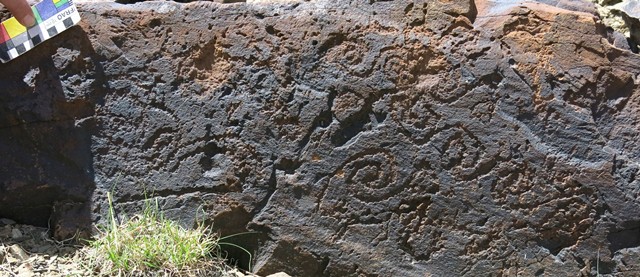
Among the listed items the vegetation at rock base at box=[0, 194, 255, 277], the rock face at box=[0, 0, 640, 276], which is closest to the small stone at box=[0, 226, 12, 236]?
the vegetation at rock base at box=[0, 194, 255, 277]

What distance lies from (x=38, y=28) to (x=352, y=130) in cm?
115

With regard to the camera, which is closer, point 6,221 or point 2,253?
point 2,253

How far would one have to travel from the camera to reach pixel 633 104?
9.70 ft

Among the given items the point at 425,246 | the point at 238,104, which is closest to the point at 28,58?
the point at 238,104

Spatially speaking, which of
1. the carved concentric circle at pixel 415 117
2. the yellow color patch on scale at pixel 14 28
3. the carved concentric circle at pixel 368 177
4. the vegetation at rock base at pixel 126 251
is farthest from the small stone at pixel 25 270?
the carved concentric circle at pixel 415 117

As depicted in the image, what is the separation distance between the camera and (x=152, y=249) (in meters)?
2.91

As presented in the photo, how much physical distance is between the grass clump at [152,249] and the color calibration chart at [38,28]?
23.7 inches

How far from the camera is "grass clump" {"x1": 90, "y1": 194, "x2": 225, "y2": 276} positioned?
289 centimetres

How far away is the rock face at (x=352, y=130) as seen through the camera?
9.66 ft

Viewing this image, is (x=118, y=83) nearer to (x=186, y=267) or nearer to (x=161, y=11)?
(x=161, y=11)

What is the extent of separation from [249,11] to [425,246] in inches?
40.4

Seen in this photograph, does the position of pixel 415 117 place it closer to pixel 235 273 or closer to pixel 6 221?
pixel 235 273

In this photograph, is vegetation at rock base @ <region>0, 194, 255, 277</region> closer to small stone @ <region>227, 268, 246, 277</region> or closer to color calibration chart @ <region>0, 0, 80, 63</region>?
small stone @ <region>227, 268, 246, 277</region>

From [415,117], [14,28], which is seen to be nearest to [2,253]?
[14,28]
